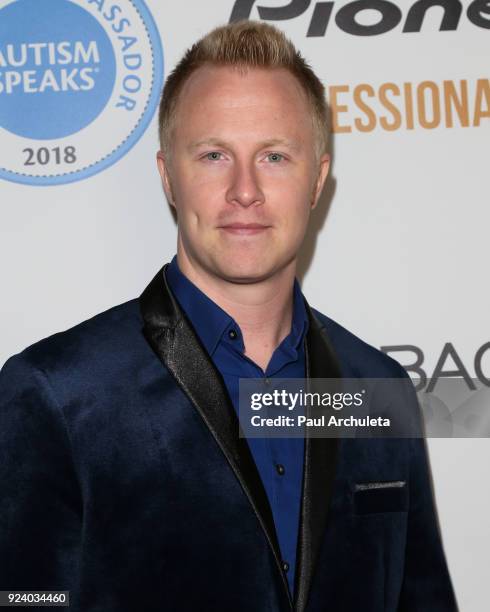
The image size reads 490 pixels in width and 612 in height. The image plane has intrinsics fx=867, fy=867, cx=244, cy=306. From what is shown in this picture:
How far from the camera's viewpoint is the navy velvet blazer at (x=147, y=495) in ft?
4.13

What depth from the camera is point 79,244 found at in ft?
5.83

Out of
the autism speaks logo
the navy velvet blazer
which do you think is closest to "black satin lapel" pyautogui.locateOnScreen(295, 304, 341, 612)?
the navy velvet blazer

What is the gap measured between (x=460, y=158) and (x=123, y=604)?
113cm

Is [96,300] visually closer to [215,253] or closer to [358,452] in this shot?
[215,253]

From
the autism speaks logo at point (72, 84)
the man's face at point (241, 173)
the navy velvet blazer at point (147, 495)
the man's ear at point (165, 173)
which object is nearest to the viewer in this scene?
the navy velvet blazer at point (147, 495)

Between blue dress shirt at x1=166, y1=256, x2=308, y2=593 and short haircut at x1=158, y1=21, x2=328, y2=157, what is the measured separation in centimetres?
28

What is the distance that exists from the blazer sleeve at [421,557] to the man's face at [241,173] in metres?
0.47

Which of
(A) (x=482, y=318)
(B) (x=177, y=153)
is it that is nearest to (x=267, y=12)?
(B) (x=177, y=153)

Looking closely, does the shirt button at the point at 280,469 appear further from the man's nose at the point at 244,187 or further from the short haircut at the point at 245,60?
the short haircut at the point at 245,60

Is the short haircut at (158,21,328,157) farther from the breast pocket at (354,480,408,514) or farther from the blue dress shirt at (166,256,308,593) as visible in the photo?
the breast pocket at (354,480,408,514)

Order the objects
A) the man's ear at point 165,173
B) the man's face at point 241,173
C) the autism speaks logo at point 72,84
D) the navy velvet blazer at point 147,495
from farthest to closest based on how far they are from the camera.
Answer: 1. the autism speaks logo at point 72,84
2. the man's ear at point 165,173
3. the man's face at point 241,173
4. the navy velvet blazer at point 147,495

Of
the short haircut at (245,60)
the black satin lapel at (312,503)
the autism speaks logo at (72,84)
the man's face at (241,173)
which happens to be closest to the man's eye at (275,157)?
the man's face at (241,173)

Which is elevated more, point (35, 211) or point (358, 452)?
point (35, 211)

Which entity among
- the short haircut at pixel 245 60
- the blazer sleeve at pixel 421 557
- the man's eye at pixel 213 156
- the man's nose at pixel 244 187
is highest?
the short haircut at pixel 245 60
